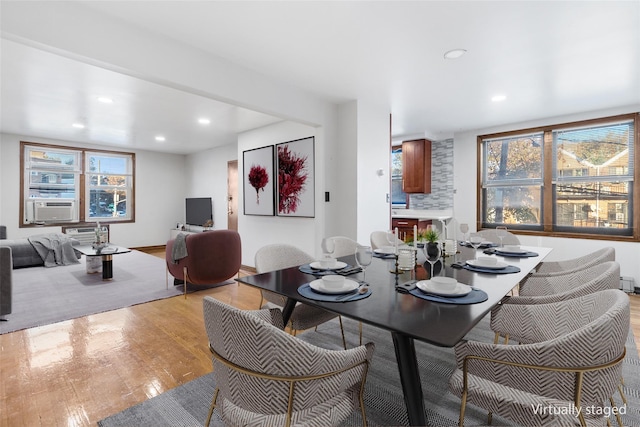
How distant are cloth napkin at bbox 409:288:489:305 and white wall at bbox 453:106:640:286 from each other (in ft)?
13.4

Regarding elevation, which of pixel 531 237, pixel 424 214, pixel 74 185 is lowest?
pixel 531 237

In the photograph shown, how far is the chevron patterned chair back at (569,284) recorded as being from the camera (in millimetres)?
1645

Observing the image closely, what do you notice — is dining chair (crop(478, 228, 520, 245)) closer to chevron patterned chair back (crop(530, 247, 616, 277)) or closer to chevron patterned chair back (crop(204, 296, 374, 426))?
chevron patterned chair back (crop(530, 247, 616, 277))

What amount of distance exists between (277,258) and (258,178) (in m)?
3.05

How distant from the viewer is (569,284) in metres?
2.08

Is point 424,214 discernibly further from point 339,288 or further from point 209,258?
point 339,288

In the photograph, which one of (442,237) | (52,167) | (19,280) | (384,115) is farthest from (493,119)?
(52,167)

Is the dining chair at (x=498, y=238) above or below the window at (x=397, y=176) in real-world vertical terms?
below

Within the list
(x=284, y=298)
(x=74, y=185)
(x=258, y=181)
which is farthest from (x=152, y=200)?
(x=284, y=298)

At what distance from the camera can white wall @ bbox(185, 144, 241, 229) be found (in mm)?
7141

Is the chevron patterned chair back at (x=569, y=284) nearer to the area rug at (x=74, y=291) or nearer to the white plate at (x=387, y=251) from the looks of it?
the white plate at (x=387, y=251)

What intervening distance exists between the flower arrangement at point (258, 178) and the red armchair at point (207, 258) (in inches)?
47.2

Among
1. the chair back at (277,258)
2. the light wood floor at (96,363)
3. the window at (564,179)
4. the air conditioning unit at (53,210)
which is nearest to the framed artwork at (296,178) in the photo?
the chair back at (277,258)

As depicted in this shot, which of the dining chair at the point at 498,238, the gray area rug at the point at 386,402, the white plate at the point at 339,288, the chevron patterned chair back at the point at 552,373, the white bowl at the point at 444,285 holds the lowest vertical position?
the gray area rug at the point at 386,402
